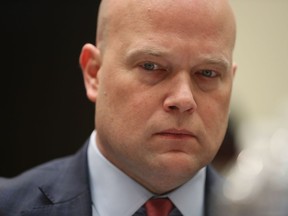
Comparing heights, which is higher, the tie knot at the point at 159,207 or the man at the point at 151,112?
the man at the point at 151,112

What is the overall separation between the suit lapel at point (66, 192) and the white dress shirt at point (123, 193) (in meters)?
0.04

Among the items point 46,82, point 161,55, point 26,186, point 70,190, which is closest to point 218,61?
point 161,55

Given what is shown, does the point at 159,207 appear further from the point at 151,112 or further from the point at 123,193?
the point at 151,112

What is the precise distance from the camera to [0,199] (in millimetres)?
2309

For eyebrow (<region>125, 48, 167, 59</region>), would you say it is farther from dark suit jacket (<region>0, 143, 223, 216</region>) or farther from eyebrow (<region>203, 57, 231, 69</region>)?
dark suit jacket (<region>0, 143, 223, 216</region>)

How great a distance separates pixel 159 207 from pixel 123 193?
6.0 inches

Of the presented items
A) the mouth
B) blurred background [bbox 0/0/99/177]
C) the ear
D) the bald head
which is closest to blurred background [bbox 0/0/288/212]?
blurred background [bbox 0/0/99/177]

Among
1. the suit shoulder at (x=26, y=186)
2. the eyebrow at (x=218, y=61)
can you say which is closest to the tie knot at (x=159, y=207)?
the suit shoulder at (x=26, y=186)

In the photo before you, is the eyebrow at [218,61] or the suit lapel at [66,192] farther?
the suit lapel at [66,192]

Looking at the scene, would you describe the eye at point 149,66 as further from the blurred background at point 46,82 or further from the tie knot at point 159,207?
the blurred background at point 46,82

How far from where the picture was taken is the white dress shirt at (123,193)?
7.22 feet

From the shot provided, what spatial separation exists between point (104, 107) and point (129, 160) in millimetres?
226

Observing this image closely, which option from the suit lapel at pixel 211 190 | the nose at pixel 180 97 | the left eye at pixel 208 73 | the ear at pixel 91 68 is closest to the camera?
the nose at pixel 180 97

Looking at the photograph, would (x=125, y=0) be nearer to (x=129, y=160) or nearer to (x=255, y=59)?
(x=129, y=160)
